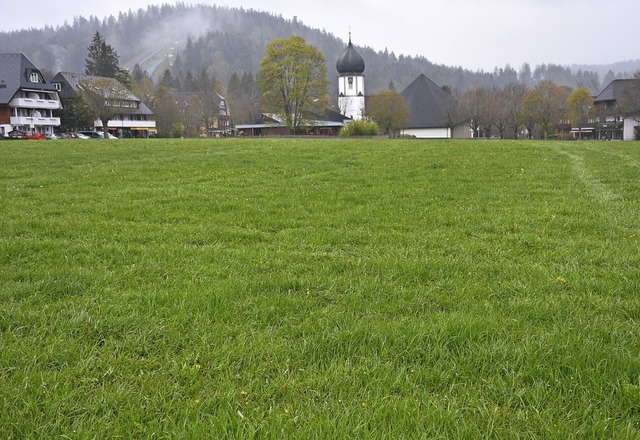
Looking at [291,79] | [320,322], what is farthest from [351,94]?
[320,322]

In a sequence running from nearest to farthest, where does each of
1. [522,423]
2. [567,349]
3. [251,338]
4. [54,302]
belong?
[522,423] < [567,349] < [251,338] < [54,302]

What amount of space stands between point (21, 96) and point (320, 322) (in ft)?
274

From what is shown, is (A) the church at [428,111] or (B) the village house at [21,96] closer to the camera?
(B) the village house at [21,96]

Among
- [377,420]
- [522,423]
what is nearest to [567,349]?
[522,423]

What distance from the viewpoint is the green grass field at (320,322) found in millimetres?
3070

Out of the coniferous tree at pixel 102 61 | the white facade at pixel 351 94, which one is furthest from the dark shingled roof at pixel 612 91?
the coniferous tree at pixel 102 61

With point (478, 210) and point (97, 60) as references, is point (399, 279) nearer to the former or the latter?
point (478, 210)

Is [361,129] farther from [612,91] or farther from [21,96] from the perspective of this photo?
[612,91]

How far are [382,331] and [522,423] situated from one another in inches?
52.2

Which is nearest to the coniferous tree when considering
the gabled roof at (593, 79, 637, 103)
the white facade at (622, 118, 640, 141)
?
the gabled roof at (593, 79, 637, 103)

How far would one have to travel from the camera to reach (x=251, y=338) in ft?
13.3

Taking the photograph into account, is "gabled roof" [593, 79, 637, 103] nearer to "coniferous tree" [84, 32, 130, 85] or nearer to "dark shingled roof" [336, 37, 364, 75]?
"dark shingled roof" [336, 37, 364, 75]

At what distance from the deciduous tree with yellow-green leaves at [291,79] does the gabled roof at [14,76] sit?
33992 mm

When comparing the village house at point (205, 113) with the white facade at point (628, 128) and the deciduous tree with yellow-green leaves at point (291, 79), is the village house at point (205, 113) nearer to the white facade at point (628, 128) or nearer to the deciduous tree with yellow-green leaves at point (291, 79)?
the deciduous tree with yellow-green leaves at point (291, 79)
